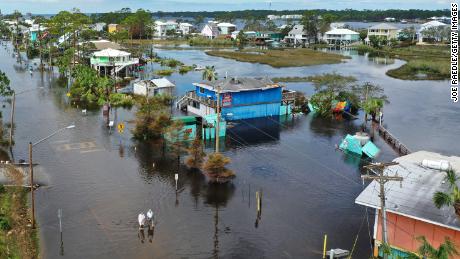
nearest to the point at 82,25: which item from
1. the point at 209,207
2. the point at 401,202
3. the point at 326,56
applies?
the point at 326,56

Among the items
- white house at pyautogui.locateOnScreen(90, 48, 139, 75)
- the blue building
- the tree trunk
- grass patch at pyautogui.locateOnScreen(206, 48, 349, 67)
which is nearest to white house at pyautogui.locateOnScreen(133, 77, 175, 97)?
the blue building

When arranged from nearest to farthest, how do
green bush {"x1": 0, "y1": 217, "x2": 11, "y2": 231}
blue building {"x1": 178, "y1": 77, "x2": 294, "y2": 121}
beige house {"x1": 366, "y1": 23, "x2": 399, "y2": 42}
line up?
green bush {"x1": 0, "y1": 217, "x2": 11, "y2": 231}, blue building {"x1": 178, "y1": 77, "x2": 294, "y2": 121}, beige house {"x1": 366, "y1": 23, "x2": 399, "y2": 42}

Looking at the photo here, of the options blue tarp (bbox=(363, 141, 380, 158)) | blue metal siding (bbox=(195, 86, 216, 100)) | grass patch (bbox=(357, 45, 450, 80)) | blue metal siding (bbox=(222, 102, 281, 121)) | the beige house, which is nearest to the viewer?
blue tarp (bbox=(363, 141, 380, 158))

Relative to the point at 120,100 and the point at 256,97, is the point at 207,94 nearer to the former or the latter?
the point at 256,97

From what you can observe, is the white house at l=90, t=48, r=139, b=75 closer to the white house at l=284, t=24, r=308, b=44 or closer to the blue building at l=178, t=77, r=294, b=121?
the blue building at l=178, t=77, r=294, b=121

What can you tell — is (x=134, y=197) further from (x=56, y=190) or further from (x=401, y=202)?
(x=401, y=202)

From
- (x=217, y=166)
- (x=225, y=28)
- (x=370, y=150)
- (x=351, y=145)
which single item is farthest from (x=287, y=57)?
(x=217, y=166)

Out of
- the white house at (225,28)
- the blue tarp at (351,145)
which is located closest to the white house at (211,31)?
the white house at (225,28)

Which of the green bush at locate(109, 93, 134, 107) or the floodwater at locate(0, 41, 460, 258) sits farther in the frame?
the green bush at locate(109, 93, 134, 107)
